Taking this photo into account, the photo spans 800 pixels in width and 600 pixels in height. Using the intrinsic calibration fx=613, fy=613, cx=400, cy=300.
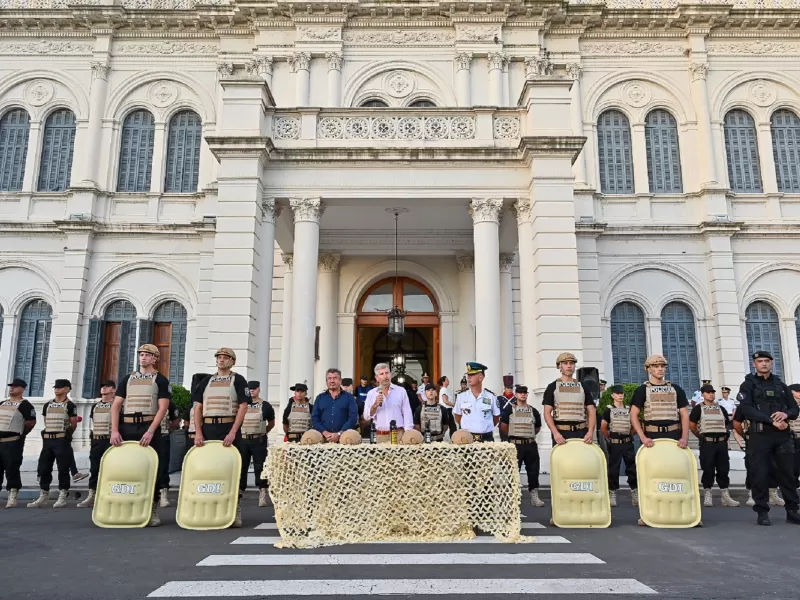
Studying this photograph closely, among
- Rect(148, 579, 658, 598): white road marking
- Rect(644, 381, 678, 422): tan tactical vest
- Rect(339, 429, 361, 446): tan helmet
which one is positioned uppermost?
Rect(644, 381, 678, 422): tan tactical vest

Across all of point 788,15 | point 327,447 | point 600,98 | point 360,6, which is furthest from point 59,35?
point 788,15

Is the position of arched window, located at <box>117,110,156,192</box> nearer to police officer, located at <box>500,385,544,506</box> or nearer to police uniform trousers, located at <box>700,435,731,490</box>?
police officer, located at <box>500,385,544,506</box>

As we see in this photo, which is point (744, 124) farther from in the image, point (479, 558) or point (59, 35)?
point (59, 35)

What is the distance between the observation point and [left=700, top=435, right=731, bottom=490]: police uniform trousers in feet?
31.7

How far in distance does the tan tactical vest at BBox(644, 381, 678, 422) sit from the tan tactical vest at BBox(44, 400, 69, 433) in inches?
348

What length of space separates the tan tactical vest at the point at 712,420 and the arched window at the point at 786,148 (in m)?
13.5

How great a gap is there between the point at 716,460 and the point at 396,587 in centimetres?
719

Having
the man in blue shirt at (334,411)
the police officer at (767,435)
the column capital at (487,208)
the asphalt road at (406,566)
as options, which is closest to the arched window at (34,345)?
the asphalt road at (406,566)

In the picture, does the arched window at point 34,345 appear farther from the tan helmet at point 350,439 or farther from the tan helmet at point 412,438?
the tan helmet at point 412,438

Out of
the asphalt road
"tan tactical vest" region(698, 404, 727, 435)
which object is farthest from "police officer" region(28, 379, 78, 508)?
"tan tactical vest" region(698, 404, 727, 435)

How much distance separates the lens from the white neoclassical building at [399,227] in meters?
18.7

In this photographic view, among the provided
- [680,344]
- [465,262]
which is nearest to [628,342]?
[680,344]

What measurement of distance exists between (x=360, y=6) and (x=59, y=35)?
34.7 feet

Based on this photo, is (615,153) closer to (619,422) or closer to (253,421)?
(619,422)
